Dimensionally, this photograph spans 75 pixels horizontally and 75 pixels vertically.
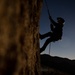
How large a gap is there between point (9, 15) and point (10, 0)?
6 centimetres

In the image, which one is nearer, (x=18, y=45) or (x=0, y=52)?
(x=0, y=52)

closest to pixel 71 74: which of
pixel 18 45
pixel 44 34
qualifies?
pixel 44 34

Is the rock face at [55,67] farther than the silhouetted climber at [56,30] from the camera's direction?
Yes

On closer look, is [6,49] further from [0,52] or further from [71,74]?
[71,74]

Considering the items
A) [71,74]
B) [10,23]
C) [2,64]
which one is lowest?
[71,74]

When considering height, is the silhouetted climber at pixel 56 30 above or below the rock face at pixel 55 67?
above

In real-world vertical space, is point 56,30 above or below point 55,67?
above

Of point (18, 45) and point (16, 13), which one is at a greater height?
point (16, 13)

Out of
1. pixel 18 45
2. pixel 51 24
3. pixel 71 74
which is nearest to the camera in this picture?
pixel 18 45

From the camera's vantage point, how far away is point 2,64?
0.60 metres

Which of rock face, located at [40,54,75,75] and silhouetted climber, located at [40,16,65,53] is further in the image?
rock face, located at [40,54,75,75]

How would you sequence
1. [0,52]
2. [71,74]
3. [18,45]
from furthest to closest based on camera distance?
[71,74], [18,45], [0,52]

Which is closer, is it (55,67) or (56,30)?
(56,30)

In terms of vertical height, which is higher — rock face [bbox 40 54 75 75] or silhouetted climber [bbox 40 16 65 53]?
silhouetted climber [bbox 40 16 65 53]
